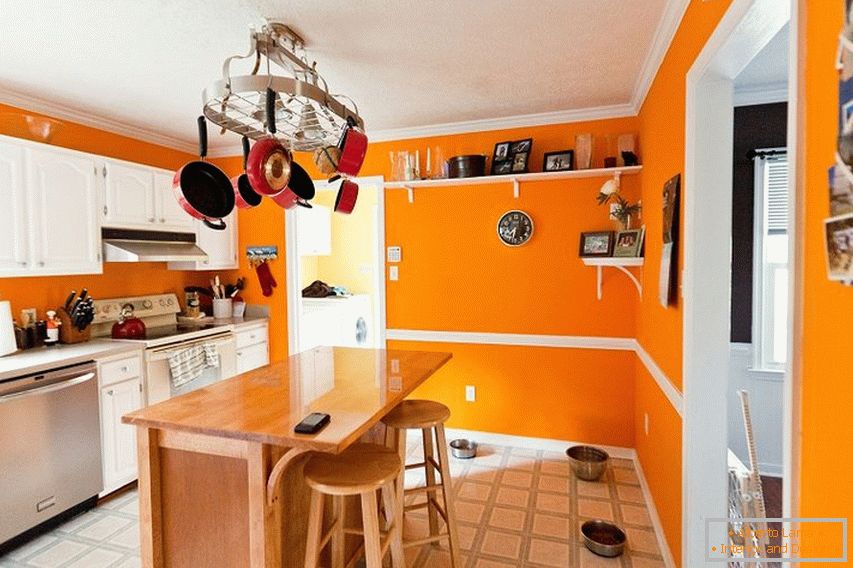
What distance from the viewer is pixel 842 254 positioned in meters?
0.73

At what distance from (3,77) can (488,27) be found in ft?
9.01

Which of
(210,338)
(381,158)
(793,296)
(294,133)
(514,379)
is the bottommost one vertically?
(514,379)

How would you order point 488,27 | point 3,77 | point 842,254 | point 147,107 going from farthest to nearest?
1. point 147,107
2. point 3,77
3. point 488,27
4. point 842,254

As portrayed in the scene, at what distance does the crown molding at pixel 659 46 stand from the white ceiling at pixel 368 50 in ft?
0.05

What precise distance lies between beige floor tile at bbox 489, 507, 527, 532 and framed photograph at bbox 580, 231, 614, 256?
5.81 feet

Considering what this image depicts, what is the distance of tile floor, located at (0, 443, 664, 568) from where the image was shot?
2.16 meters

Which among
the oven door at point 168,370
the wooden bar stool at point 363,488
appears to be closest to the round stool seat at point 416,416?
the wooden bar stool at point 363,488

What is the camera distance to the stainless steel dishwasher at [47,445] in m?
2.21

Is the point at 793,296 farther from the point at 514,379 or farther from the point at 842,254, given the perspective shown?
the point at 514,379

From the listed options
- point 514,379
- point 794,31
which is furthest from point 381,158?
point 794,31

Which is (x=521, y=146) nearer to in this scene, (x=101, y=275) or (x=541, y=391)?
(x=541, y=391)

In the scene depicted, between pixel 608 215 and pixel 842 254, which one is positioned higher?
pixel 608 215

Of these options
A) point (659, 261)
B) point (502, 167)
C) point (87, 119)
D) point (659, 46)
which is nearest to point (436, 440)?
point (659, 261)

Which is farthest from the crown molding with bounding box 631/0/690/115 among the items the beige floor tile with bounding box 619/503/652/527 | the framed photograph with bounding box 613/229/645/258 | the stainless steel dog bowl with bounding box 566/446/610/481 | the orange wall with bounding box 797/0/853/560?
the beige floor tile with bounding box 619/503/652/527
